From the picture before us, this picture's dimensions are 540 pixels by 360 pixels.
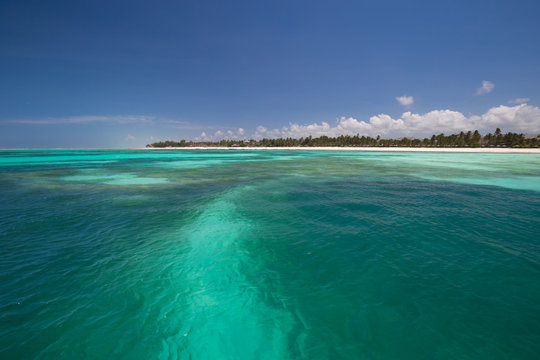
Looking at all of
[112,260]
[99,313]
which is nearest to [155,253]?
[112,260]

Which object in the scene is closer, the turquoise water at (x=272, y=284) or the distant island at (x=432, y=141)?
the turquoise water at (x=272, y=284)

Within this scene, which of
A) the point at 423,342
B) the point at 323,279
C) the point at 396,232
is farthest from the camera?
the point at 396,232

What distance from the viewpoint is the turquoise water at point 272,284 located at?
3971mm

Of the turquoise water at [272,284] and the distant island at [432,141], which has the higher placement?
the distant island at [432,141]

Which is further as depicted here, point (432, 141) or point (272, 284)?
point (432, 141)

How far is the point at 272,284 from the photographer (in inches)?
224

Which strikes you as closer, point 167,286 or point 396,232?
point 167,286

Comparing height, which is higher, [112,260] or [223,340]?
[112,260]

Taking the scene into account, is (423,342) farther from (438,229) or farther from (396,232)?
(438,229)

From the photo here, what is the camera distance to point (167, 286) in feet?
18.1

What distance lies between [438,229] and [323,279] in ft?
19.5

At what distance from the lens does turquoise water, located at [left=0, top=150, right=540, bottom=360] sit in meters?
3.97

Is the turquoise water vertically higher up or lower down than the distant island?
lower down

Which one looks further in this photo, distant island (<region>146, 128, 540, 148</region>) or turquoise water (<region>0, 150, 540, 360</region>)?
distant island (<region>146, 128, 540, 148</region>)
